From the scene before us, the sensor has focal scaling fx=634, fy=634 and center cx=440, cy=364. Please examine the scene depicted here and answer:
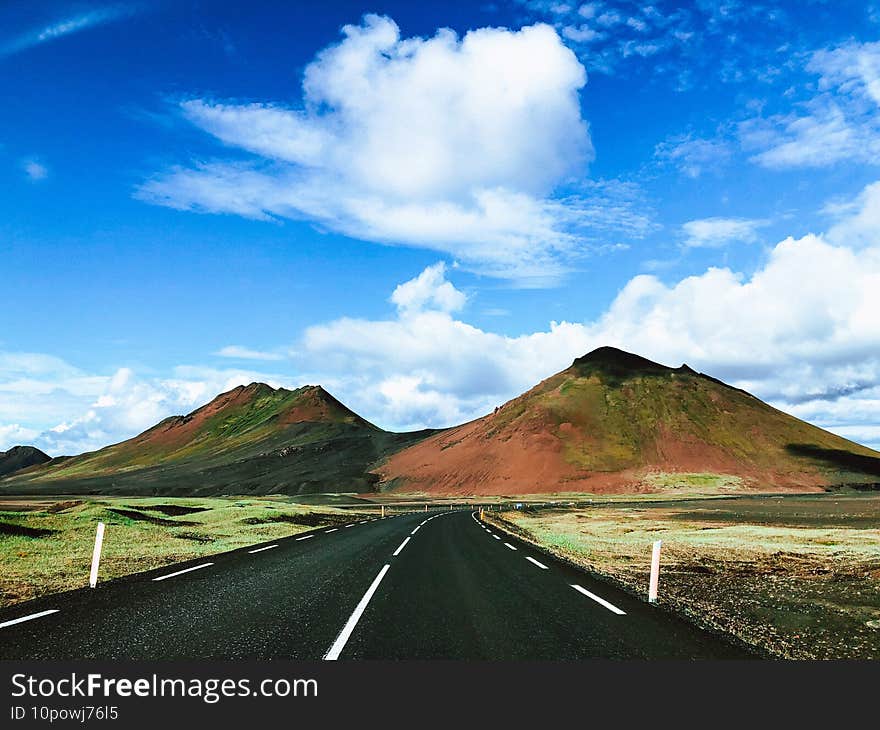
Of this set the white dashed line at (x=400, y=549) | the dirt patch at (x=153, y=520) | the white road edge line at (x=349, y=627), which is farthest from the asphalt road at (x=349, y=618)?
the dirt patch at (x=153, y=520)

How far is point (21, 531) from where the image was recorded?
25078 millimetres

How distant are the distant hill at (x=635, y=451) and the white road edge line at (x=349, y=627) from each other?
147 metres

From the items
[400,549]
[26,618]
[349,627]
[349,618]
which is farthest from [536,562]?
[26,618]

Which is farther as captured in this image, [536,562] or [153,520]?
[153,520]

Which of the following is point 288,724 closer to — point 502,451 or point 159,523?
point 159,523

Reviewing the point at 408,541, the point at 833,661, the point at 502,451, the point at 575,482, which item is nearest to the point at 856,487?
the point at 575,482

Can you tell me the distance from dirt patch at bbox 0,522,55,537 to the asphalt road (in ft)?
40.3

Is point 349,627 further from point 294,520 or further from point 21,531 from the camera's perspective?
point 294,520

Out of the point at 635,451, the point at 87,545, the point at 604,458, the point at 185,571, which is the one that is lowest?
the point at 87,545

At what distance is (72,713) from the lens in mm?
6305

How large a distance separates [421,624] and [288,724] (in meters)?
3.98

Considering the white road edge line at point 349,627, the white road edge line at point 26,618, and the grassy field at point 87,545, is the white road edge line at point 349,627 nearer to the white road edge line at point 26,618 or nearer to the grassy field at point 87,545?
the white road edge line at point 26,618

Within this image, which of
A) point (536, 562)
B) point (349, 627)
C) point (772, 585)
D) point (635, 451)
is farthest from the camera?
point (635, 451)

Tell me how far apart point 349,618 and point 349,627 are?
717 mm
